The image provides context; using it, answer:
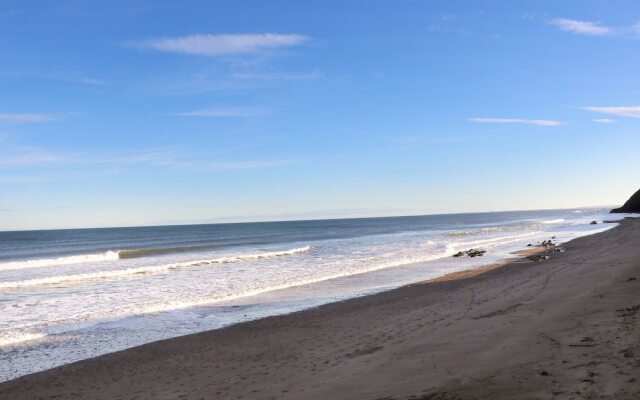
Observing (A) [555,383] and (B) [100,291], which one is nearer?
(A) [555,383]

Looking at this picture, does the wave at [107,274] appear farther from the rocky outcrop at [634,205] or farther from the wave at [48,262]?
the rocky outcrop at [634,205]

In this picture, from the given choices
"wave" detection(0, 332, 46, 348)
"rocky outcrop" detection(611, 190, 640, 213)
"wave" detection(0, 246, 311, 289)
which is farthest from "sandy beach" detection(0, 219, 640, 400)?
"rocky outcrop" detection(611, 190, 640, 213)

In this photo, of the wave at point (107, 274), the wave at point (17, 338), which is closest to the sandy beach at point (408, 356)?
the wave at point (17, 338)

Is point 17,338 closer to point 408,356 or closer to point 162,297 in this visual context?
point 162,297

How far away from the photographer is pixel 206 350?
10758mm

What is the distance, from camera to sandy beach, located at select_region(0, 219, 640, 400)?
20.3 ft

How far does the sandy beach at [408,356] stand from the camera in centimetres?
620

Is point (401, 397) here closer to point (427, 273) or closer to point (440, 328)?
point (440, 328)

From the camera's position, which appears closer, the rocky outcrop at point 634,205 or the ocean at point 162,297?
the ocean at point 162,297

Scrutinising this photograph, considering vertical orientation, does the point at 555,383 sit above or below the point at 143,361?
above

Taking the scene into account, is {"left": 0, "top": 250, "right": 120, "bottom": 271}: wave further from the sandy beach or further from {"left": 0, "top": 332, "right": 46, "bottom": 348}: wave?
the sandy beach

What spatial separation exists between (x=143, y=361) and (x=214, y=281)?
1341 cm

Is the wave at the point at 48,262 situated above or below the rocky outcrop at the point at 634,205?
below

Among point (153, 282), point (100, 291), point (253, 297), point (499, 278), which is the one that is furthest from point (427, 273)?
point (100, 291)
